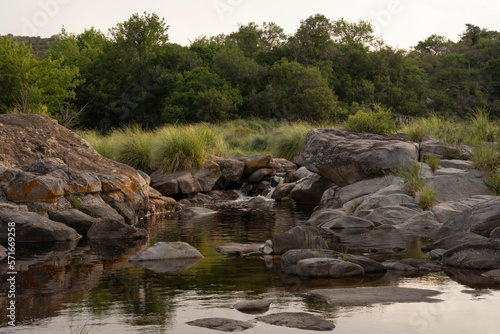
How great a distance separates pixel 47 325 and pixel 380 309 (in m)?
3.03

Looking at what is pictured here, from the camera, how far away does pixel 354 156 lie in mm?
15086

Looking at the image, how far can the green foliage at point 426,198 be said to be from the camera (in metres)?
12.5

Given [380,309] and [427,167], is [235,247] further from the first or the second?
[427,167]

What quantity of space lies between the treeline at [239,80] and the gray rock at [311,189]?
19.4 meters

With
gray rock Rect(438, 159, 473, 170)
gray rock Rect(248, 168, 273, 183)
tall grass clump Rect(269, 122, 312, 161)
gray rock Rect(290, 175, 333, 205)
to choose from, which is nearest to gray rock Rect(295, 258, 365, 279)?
gray rock Rect(438, 159, 473, 170)

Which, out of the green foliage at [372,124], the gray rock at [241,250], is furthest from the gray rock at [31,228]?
the green foliage at [372,124]

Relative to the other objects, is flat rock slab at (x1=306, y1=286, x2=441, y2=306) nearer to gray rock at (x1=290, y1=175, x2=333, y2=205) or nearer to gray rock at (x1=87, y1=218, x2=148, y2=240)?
gray rock at (x1=87, y1=218, x2=148, y2=240)

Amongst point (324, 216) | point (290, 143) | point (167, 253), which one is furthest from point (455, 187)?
point (290, 143)

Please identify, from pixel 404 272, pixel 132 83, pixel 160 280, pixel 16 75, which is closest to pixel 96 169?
pixel 160 280

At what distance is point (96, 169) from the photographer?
1390 cm

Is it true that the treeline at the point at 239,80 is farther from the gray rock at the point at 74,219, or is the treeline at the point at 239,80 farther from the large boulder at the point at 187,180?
the gray rock at the point at 74,219

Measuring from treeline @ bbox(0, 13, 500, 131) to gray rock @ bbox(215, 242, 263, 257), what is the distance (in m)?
27.4

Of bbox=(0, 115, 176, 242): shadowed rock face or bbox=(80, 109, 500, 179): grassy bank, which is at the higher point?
bbox=(80, 109, 500, 179): grassy bank

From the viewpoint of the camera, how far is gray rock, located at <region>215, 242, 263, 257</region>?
29.4 feet
